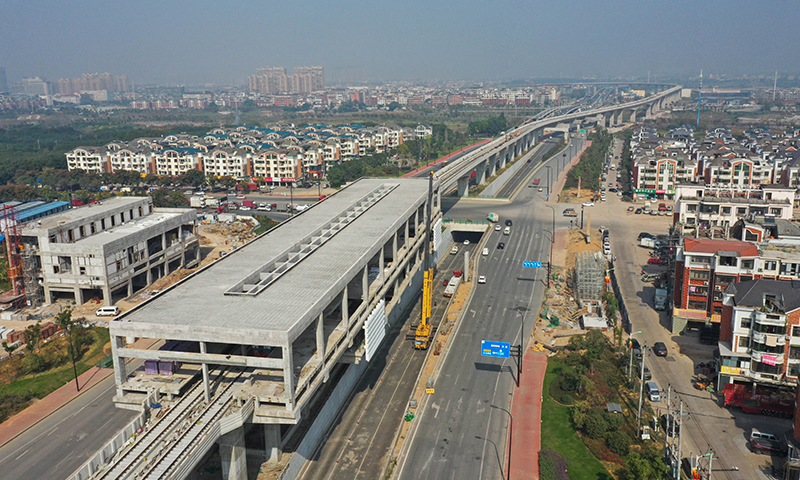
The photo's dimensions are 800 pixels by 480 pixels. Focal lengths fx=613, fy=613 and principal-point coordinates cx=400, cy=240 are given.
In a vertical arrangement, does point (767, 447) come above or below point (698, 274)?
below

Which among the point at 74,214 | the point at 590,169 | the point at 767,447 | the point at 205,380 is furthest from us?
the point at 590,169

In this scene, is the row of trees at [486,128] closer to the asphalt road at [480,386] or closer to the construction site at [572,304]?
the asphalt road at [480,386]

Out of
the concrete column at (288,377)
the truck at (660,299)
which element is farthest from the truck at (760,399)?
the concrete column at (288,377)

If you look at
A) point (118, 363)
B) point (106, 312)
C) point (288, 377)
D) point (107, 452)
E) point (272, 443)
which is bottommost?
point (272, 443)

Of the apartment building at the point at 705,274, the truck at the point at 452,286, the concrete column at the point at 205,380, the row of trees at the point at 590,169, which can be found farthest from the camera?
the row of trees at the point at 590,169

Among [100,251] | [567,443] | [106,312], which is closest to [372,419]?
[567,443]

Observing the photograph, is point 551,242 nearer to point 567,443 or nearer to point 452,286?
point 452,286

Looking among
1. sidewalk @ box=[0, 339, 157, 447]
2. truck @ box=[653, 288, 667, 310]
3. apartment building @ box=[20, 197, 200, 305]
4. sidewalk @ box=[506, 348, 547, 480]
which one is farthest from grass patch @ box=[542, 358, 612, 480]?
apartment building @ box=[20, 197, 200, 305]

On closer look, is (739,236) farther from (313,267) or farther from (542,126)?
(542,126)
